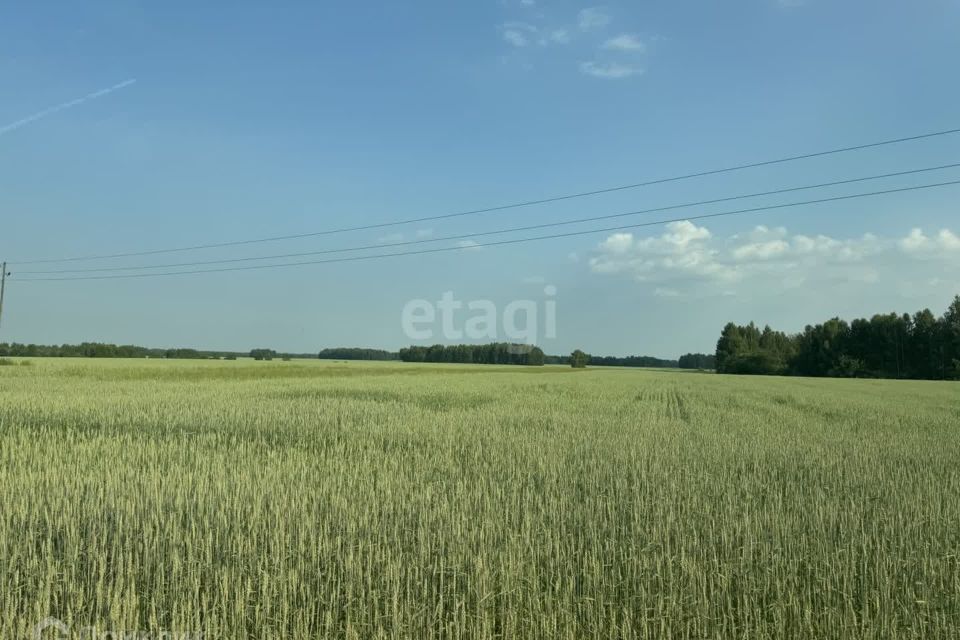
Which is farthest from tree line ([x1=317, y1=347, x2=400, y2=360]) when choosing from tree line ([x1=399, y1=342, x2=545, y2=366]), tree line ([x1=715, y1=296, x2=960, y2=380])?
tree line ([x1=715, y1=296, x2=960, y2=380])

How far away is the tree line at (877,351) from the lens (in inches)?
2694

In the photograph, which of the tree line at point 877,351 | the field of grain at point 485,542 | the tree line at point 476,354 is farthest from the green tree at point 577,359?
the field of grain at point 485,542

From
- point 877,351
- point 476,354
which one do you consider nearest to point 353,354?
point 476,354

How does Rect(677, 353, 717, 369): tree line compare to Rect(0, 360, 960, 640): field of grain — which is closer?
Rect(0, 360, 960, 640): field of grain

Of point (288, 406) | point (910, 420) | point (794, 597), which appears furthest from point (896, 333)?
point (794, 597)

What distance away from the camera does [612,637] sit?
10.6 feet

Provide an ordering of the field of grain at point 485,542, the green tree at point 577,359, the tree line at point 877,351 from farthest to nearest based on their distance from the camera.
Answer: the green tree at point 577,359 → the tree line at point 877,351 → the field of grain at point 485,542

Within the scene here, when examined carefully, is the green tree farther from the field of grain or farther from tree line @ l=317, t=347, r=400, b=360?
the field of grain

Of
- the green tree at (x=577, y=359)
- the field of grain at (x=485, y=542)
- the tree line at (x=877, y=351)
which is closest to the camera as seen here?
the field of grain at (x=485, y=542)

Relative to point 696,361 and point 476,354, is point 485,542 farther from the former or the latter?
point 696,361

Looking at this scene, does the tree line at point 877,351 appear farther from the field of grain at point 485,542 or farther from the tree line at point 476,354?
the field of grain at point 485,542

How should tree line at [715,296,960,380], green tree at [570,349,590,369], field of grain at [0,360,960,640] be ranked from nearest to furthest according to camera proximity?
1. field of grain at [0,360,960,640]
2. tree line at [715,296,960,380]
3. green tree at [570,349,590,369]

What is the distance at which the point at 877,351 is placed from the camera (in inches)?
2923

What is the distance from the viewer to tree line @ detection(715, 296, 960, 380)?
68.4 metres
